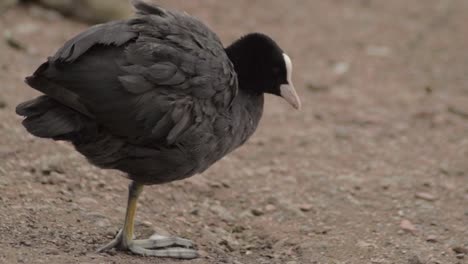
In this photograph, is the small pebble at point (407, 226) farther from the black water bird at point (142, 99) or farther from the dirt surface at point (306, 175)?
the black water bird at point (142, 99)

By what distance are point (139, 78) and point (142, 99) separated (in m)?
0.09

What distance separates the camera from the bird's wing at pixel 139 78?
360cm

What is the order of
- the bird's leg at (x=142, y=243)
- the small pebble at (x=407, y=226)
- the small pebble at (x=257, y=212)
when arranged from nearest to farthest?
the bird's leg at (x=142, y=243) < the small pebble at (x=407, y=226) < the small pebble at (x=257, y=212)

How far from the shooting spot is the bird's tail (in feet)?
11.8

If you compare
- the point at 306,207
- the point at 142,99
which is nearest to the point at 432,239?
the point at 306,207

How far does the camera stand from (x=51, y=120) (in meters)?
3.61

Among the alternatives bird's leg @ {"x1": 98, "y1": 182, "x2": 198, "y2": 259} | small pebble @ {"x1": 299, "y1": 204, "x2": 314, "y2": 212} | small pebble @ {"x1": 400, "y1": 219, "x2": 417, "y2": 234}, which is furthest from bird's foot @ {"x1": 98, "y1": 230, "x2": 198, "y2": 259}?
small pebble @ {"x1": 400, "y1": 219, "x2": 417, "y2": 234}

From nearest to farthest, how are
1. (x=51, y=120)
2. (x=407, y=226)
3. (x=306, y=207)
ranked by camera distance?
(x=51, y=120)
(x=407, y=226)
(x=306, y=207)

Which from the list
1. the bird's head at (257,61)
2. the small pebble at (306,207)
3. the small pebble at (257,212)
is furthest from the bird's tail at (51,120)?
the small pebble at (306,207)

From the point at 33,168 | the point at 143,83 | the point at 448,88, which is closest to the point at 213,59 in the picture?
the point at 143,83

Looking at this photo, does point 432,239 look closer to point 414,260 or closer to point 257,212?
point 414,260

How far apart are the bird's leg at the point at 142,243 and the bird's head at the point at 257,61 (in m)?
0.82

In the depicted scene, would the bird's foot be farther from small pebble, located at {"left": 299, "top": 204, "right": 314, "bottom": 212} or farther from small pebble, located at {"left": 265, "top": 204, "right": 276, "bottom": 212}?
small pebble, located at {"left": 299, "top": 204, "right": 314, "bottom": 212}

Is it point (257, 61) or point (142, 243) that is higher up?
point (257, 61)
